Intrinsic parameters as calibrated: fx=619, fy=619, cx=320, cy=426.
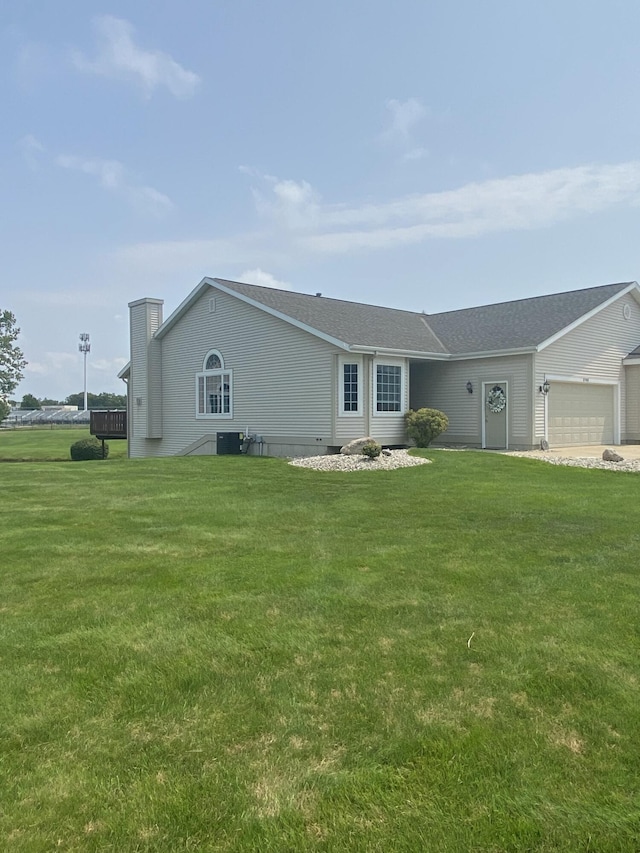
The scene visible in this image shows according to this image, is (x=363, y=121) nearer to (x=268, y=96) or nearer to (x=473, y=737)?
(x=268, y=96)

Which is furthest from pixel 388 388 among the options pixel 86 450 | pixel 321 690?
pixel 321 690

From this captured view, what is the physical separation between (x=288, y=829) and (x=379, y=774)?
0.47 meters

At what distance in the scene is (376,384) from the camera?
17641mm

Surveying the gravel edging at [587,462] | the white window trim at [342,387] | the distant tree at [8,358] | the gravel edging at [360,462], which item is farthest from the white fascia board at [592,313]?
the distant tree at [8,358]

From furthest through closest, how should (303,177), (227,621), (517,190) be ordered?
1. (303,177)
2. (517,190)
3. (227,621)

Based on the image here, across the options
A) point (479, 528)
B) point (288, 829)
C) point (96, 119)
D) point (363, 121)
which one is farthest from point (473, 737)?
point (96, 119)

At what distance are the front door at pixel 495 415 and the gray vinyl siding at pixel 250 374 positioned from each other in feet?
16.6

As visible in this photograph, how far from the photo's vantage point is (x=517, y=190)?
17750 millimetres

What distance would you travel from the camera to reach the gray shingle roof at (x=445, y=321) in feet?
59.9

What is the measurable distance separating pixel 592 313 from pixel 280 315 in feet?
31.9

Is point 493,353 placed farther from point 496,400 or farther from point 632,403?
point 632,403

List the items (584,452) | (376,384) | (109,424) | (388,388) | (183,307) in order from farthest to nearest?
(109,424)
(183,307)
(388,388)
(376,384)
(584,452)

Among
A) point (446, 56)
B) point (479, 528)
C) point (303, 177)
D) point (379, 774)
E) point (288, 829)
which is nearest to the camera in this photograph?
point (288, 829)

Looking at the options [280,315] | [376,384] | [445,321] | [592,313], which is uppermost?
[445,321]
